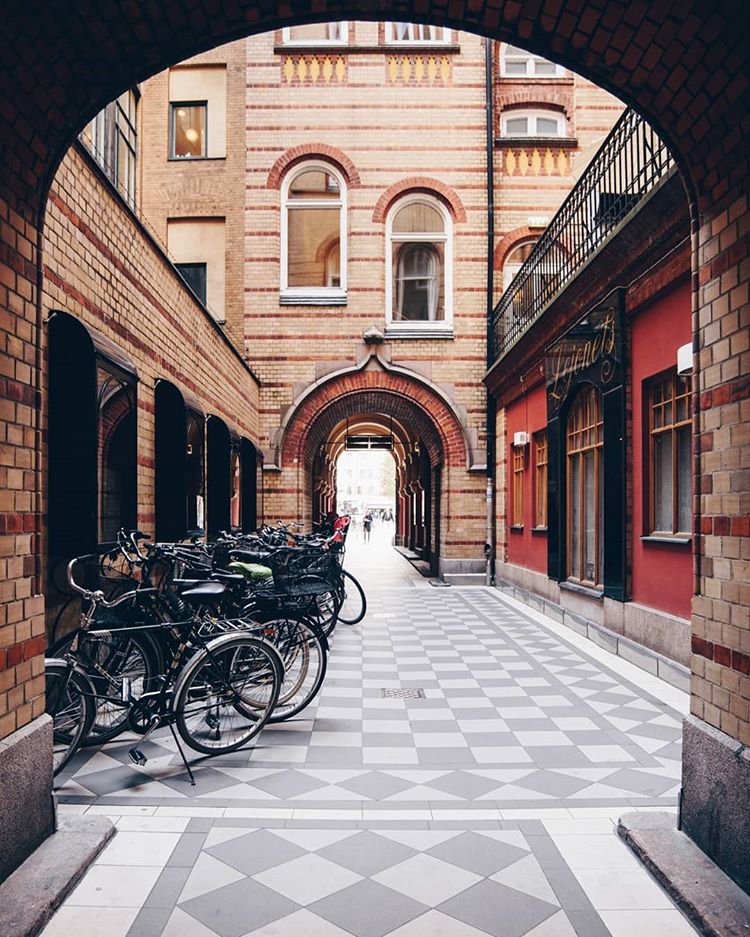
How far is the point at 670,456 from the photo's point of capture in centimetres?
788

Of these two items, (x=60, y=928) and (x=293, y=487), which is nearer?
(x=60, y=928)

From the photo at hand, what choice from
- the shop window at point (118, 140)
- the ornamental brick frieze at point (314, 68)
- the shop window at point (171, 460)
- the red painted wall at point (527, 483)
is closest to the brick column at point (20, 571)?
the shop window at point (171, 460)

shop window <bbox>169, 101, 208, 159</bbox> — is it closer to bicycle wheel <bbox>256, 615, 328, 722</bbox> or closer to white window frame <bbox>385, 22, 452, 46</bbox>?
white window frame <bbox>385, 22, 452, 46</bbox>

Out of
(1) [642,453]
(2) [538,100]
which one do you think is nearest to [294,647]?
(1) [642,453]

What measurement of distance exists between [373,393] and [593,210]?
7.60 metres

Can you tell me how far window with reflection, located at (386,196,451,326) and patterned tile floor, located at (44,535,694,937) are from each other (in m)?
11.2

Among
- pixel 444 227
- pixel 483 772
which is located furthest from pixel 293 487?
pixel 483 772

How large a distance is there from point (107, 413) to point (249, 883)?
376 cm

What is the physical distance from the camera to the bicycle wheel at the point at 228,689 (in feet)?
16.1

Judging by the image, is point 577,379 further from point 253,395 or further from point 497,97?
point 497,97

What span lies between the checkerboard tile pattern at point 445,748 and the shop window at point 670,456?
60.0 inches

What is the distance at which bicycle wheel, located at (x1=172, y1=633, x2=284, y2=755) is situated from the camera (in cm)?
491

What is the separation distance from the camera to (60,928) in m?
3.07

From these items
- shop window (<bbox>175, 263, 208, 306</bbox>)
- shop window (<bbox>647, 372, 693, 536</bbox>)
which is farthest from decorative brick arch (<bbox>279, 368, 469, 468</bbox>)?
shop window (<bbox>647, 372, 693, 536</bbox>)
